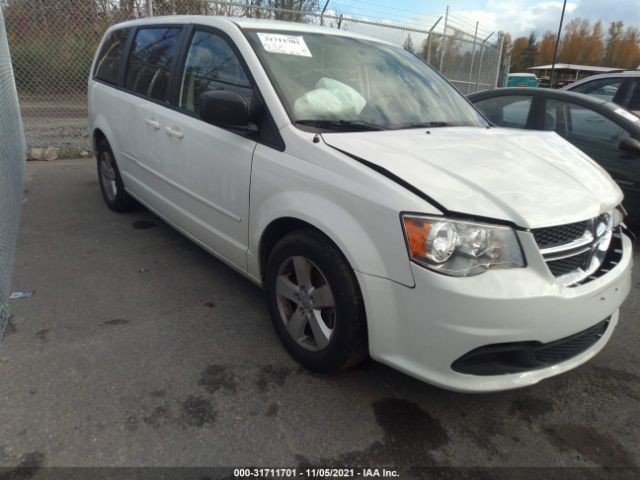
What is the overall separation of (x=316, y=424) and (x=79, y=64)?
299 inches

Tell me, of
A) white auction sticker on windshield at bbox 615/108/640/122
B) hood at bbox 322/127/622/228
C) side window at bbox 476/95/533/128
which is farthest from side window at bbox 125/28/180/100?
white auction sticker on windshield at bbox 615/108/640/122

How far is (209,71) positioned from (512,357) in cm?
256

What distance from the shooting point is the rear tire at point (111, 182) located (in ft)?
15.7

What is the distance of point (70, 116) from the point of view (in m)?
7.79

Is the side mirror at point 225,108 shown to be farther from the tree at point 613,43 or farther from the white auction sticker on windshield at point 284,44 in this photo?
the tree at point 613,43

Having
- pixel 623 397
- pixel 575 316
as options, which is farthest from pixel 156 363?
pixel 623 397

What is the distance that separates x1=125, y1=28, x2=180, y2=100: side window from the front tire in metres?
1.92

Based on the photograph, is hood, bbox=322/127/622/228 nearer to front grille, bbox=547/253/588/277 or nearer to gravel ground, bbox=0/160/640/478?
front grille, bbox=547/253/588/277

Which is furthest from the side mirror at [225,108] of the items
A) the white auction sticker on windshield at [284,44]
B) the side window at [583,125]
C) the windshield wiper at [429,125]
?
the side window at [583,125]

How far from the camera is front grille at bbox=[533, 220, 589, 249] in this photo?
6.64ft

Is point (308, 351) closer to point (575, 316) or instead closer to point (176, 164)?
point (575, 316)

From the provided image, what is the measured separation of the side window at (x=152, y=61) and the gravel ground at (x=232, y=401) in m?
1.63

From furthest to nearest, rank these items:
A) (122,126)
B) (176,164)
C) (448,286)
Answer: (122,126) < (176,164) < (448,286)

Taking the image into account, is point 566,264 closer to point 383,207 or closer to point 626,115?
point 383,207
